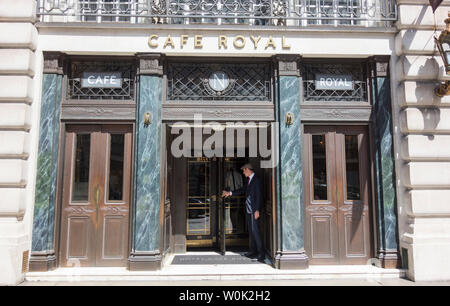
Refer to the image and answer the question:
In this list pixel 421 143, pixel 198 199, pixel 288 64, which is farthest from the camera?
pixel 198 199

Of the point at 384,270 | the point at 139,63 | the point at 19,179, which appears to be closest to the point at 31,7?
the point at 139,63

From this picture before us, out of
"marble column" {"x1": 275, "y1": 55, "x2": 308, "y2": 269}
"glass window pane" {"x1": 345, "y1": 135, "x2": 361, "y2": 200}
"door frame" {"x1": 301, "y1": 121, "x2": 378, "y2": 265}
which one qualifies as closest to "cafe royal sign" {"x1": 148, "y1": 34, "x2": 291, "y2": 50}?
"marble column" {"x1": 275, "y1": 55, "x2": 308, "y2": 269}

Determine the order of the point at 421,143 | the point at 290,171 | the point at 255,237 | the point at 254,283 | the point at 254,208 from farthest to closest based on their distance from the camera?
the point at 254,208 < the point at 255,237 < the point at 290,171 < the point at 421,143 < the point at 254,283

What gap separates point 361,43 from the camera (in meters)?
6.96

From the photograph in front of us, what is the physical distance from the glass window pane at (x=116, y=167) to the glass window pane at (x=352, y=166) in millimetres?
5470

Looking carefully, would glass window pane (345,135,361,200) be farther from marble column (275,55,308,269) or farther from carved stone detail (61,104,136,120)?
carved stone detail (61,104,136,120)

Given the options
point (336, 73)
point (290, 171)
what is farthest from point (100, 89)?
point (336, 73)

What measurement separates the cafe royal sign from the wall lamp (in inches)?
127

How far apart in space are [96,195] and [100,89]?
2.54m

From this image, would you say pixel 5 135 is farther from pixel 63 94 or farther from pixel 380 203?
pixel 380 203

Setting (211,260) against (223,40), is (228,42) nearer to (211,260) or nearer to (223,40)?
(223,40)

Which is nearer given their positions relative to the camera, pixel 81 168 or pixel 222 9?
pixel 81 168

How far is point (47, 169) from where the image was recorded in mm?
6520

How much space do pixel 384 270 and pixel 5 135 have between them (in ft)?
28.9
